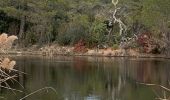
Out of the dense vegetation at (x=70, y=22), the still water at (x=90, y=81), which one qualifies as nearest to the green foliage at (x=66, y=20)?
the dense vegetation at (x=70, y=22)

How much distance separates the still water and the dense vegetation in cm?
1275

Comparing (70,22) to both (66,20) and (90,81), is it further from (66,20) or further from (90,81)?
(90,81)

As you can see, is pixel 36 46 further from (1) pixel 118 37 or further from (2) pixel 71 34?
(1) pixel 118 37

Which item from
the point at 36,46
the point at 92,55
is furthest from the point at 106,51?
the point at 36,46

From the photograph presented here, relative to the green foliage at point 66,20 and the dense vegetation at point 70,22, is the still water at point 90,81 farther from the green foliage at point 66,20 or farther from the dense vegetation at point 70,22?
the green foliage at point 66,20

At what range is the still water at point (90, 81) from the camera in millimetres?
18828

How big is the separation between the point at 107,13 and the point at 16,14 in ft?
31.2

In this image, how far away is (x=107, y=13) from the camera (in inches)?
1880

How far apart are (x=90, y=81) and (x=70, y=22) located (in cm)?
2243

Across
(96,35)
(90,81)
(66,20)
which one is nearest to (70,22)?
(66,20)

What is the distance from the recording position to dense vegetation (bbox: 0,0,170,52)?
45.3m

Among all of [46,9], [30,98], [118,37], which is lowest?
[30,98]

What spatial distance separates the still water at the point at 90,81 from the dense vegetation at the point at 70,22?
12750mm

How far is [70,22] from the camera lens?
4612 centimetres
